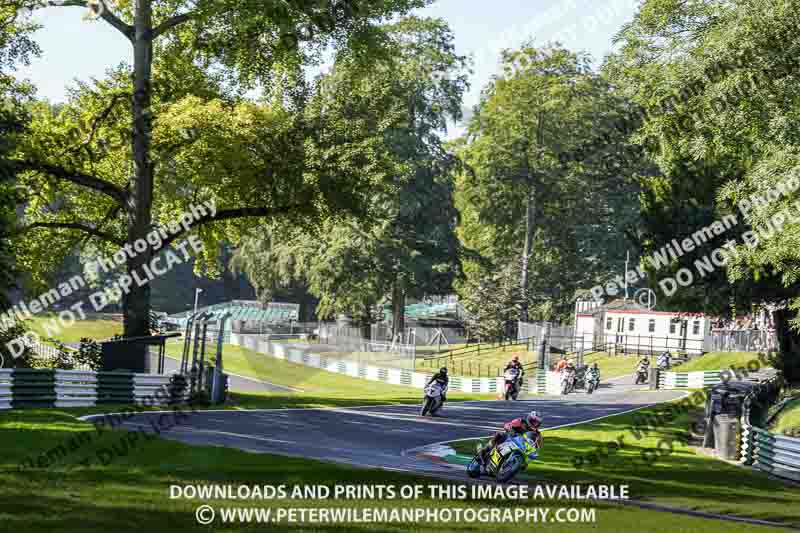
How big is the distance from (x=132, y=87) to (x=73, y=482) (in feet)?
70.3

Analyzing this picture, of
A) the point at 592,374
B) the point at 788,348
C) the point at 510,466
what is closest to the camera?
the point at 510,466

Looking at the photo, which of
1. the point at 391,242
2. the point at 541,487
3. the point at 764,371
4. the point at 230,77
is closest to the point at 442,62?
the point at 391,242

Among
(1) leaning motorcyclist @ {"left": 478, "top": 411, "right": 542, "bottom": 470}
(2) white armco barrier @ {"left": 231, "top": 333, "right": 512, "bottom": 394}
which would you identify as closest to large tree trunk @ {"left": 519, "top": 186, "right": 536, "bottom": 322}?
(2) white armco barrier @ {"left": 231, "top": 333, "right": 512, "bottom": 394}

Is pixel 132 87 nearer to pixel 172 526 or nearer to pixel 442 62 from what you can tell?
pixel 172 526

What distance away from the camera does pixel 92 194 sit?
34219 mm

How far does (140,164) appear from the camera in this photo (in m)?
29.8

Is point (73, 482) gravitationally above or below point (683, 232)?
below

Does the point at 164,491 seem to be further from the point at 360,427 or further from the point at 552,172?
the point at 552,172

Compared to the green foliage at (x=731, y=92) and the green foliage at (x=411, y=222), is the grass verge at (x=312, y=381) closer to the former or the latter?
the green foliage at (x=411, y=222)

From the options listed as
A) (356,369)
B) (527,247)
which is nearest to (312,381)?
(356,369)

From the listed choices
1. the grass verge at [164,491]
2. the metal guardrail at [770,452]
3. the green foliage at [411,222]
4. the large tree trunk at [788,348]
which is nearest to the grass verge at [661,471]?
the metal guardrail at [770,452]

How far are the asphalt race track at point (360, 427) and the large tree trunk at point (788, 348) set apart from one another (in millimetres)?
6267

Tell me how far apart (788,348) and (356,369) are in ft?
95.9

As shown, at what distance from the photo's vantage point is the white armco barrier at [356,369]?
50.8m
